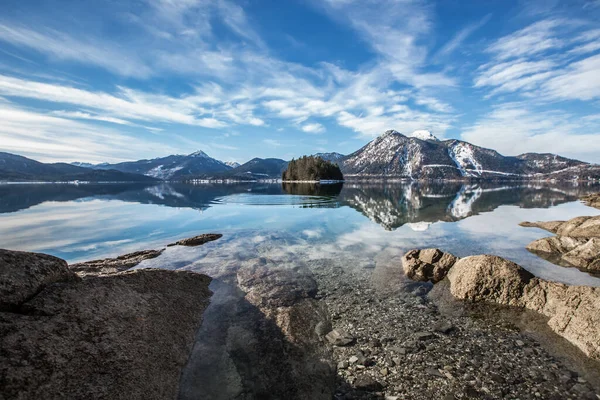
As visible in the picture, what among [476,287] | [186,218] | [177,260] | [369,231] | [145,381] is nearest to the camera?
[145,381]

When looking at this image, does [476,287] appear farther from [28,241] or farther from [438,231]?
[28,241]

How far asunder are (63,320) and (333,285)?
14.7 metres

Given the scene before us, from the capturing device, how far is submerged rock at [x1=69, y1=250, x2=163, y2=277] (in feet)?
66.5

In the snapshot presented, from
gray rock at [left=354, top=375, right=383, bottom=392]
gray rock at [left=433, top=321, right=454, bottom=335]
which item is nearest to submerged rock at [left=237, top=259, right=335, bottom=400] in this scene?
gray rock at [left=354, top=375, right=383, bottom=392]

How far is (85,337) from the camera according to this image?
30.1 ft

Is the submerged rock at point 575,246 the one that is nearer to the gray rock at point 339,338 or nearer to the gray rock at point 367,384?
the gray rock at point 339,338

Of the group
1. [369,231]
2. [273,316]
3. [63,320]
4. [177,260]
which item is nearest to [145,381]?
[63,320]

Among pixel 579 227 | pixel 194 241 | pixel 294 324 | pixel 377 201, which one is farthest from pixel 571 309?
pixel 377 201

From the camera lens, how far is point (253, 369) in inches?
441

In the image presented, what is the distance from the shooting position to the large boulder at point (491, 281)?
17.0 m

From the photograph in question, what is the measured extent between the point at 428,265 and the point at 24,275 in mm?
23193

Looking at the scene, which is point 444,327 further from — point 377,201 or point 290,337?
point 377,201

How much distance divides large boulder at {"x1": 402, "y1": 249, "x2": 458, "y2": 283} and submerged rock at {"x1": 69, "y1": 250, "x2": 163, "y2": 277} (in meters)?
21.9

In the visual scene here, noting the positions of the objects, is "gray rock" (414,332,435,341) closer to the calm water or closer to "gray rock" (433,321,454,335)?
"gray rock" (433,321,454,335)
